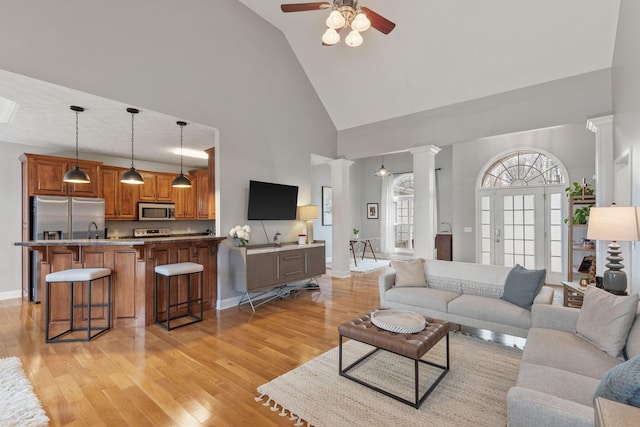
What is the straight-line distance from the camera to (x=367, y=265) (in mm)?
7953

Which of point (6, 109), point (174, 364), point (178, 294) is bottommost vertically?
point (174, 364)

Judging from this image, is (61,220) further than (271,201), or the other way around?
(271,201)

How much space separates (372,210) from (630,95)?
707cm

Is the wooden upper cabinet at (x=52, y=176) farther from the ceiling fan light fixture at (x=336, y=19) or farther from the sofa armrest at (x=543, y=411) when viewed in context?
the sofa armrest at (x=543, y=411)

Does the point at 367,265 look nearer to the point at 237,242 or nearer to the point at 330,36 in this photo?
the point at 237,242

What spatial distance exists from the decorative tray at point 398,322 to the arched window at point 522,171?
5135 mm

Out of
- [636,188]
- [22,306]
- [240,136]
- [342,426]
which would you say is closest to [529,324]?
[636,188]

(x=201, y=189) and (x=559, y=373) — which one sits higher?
(x=201, y=189)

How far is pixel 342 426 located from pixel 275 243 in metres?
3.55

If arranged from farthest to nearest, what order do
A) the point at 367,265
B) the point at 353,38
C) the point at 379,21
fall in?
the point at 367,265
the point at 353,38
the point at 379,21

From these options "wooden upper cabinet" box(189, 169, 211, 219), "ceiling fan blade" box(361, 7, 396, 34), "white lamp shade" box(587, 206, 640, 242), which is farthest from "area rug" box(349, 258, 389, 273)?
"ceiling fan blade" box(361, 7, 396, 34)

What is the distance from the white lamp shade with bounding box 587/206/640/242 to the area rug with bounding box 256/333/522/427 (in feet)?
4.41

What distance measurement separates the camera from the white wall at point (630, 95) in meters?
2.90

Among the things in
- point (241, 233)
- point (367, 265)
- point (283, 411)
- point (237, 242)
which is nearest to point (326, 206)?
point (367, 265)
